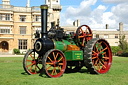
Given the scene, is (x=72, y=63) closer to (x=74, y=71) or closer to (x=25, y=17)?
(x=74, y=71)

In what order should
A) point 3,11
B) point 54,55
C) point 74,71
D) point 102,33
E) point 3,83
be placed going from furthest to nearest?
point 102,33, point 3,11, point 74,71, point 54,55, point 3,83

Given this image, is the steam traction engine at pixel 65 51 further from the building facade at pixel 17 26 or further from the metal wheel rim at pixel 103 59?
the building facade at pixel 17 26

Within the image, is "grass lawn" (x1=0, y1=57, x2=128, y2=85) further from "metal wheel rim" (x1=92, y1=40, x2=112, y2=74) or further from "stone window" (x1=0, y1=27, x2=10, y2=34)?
"stone window" (x1=0, y1=27, x2=10, y2=34)

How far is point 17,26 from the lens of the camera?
4375cm

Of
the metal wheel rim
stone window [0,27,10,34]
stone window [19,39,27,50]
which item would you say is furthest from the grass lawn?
stone window [19,39,27,50]

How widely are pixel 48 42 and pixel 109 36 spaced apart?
52012 millimetres

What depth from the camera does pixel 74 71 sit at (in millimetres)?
11852

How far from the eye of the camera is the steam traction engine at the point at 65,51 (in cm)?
961

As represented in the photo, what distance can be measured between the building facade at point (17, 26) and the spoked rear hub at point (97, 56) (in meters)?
33.4

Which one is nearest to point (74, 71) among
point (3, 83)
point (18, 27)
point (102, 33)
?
point (3, 83)

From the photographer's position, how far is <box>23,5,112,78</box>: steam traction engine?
9.61 m

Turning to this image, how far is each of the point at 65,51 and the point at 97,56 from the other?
163 cm

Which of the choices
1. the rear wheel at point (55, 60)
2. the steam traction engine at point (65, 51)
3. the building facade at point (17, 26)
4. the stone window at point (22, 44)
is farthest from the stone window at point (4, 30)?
the rear wheel at point (55, 60)

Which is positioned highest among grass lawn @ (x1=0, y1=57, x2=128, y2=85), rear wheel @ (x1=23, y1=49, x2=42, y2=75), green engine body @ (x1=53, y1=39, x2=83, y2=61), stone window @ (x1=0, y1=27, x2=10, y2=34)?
stone window @ (x1=0, y1=27, x2=10, y2=34)
